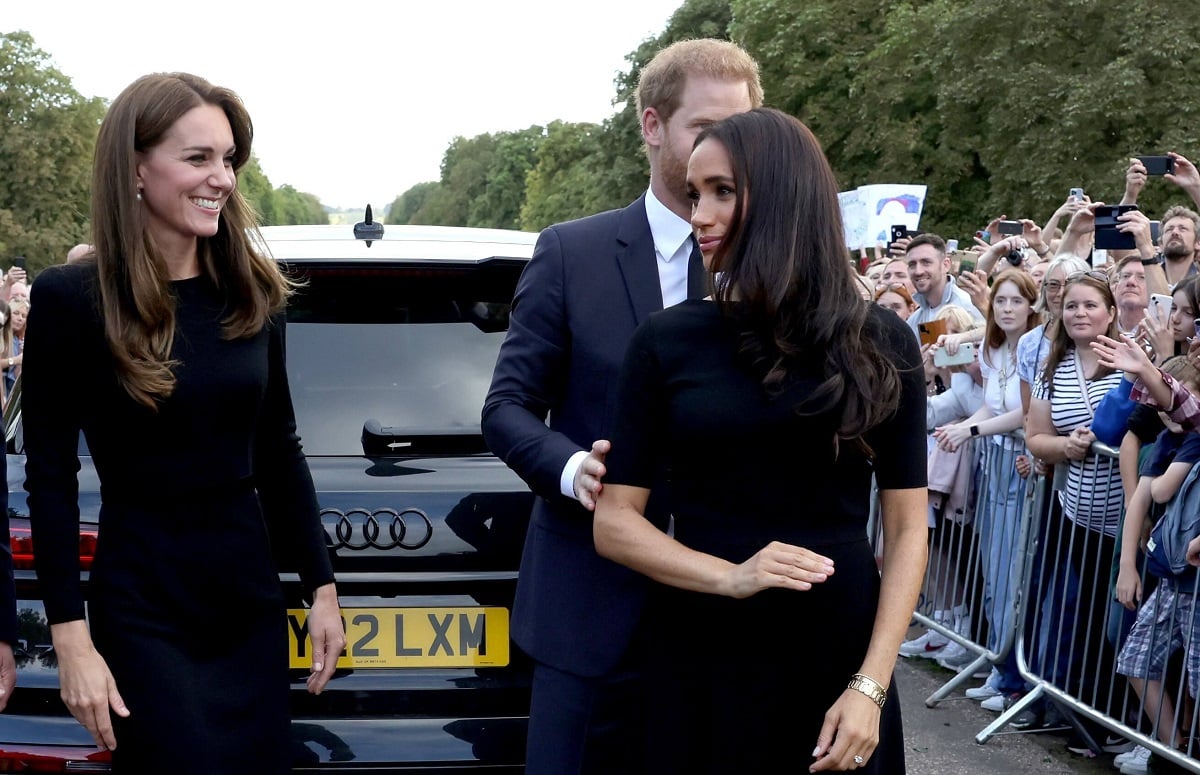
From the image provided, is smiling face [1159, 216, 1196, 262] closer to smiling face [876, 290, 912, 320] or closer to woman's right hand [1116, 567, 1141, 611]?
smiling face [876, 290, 912, 320]

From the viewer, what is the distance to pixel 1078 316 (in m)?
6.93

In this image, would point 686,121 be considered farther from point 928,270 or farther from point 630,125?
point 630,125

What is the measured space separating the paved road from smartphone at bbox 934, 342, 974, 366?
6.45 ft

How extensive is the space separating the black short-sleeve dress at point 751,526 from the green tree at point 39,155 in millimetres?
59406

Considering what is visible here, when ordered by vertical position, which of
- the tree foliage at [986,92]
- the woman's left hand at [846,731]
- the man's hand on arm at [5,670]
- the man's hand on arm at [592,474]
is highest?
the tree foliage at [986,92]

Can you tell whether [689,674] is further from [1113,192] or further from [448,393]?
[1113,192]

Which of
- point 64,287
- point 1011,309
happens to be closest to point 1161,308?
point 1011,309

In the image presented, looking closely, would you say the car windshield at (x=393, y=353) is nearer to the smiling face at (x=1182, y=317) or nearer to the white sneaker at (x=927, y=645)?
the smiling face at (x=1182, y=317)

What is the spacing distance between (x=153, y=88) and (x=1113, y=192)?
1258 inches

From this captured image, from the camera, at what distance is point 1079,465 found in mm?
6621

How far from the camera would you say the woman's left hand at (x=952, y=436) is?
7.80 metres

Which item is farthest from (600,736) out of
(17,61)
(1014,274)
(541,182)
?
(541,182)

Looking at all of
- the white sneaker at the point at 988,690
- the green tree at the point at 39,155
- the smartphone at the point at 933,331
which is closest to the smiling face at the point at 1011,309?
the smartphone at the point at 933,331

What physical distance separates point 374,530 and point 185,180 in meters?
1.01
